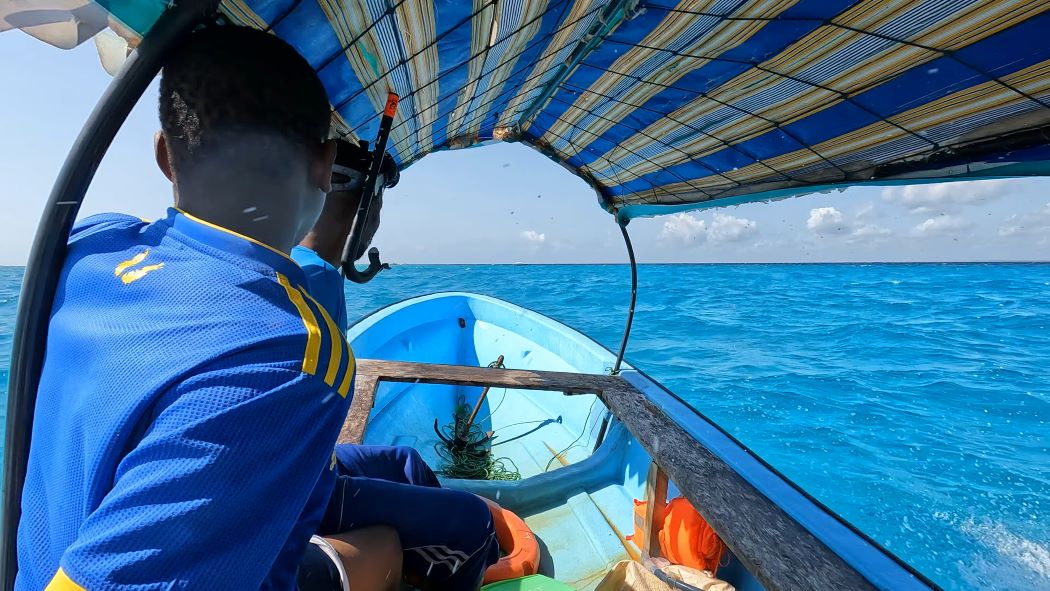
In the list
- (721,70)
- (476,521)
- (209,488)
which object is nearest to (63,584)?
(209,488)

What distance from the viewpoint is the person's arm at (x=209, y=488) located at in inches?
19.0

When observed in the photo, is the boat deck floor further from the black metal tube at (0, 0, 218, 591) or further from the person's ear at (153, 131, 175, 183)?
the person's ear at (153, 131, 175, 183)

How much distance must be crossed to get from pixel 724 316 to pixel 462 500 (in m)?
19.4

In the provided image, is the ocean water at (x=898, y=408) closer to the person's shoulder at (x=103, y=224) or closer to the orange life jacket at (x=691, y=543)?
the orange life jacket at (x=691, y=543)

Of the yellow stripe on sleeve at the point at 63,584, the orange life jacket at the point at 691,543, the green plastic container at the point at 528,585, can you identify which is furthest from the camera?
the orange life jacket at the point at 691,543

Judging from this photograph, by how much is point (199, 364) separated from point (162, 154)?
1.67 feet

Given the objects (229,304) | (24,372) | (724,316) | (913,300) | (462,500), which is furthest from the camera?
(913,300)

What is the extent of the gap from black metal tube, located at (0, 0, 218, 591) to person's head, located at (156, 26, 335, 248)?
0.04m

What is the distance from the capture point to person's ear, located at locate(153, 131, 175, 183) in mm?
812

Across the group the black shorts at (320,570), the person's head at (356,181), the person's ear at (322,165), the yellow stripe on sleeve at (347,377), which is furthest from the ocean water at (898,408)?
the person's ear at (322,165)

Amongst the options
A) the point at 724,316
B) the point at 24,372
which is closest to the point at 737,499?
the point at 24,372

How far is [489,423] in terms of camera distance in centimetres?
511

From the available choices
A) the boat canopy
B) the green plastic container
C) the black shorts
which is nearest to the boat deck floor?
the green plastic container

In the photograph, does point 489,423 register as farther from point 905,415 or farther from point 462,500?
point 905,415
